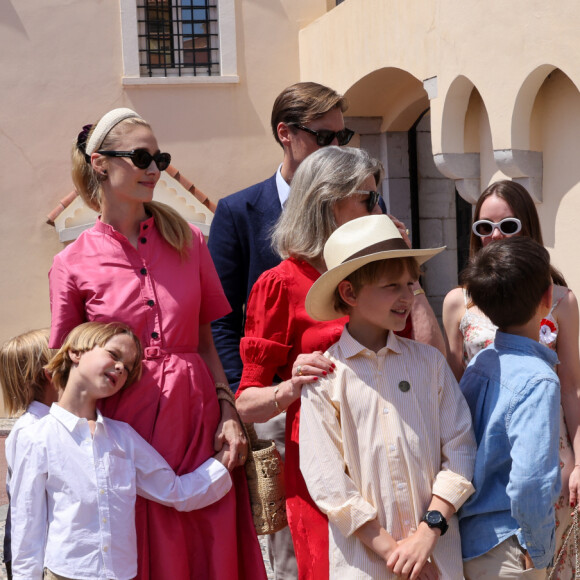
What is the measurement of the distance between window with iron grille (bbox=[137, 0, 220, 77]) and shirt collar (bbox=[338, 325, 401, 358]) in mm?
9640

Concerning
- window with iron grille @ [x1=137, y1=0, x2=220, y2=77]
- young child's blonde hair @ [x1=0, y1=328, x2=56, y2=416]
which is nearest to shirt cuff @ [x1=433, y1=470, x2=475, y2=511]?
young child's blonde hair @ [x1=0, y1=328, x2=56, y2=416]

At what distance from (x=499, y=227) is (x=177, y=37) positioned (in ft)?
29.7

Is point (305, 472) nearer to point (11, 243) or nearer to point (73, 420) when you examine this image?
point (73, 420)

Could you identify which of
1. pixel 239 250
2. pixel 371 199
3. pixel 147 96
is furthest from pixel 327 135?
pixel 147 96

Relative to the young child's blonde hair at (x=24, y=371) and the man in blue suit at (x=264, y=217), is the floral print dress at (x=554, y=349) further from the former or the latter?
the young child's blonde hair at (x=24, y=371)

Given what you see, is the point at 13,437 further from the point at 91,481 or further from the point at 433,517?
the point at 433,517

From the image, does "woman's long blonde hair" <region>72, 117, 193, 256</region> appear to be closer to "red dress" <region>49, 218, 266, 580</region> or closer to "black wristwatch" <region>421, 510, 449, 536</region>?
"red dress" <region>49, 218, 266, 580</region>

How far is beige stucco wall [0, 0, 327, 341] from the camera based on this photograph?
1125cm

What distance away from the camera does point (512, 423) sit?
97.3 inches

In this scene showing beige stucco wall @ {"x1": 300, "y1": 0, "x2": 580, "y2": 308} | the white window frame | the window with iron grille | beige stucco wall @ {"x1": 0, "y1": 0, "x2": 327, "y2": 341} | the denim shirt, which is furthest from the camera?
the window with iron grille

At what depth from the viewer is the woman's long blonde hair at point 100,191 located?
2902mm

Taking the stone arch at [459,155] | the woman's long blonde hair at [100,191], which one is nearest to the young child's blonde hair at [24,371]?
the woman's long blonde hair at [100,191]

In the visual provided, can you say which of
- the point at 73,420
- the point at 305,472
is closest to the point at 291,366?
the point at 305,472

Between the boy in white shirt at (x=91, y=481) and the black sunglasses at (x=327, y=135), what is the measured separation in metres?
1.07
